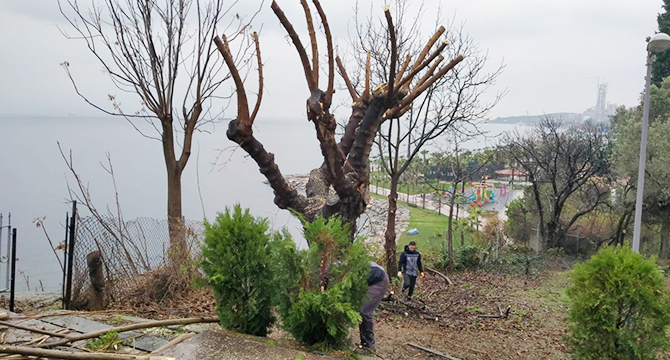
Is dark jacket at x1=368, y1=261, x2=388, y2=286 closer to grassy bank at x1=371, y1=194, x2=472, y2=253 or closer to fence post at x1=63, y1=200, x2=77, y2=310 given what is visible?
fence post at x1=63, y1=200, x2=77, y2=310

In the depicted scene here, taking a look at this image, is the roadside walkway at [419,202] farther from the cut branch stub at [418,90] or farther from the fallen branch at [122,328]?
the fallen branch at [122,328]

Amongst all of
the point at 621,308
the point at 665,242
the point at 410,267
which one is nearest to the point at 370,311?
the point at 621,308

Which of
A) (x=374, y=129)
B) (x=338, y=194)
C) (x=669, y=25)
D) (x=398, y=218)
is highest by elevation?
(x=669, y=25)

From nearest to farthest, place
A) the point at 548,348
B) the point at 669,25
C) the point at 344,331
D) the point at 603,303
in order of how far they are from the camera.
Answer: the point at 344,331
the point at 603,303
the point at 548,348
the point at 669,25

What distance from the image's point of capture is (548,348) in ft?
25.7

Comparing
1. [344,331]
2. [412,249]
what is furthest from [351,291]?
[412,249]

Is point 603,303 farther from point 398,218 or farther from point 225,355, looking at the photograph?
point 398,218

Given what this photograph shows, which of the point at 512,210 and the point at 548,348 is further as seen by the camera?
the point at 512,210

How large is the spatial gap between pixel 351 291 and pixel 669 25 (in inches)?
Answer: 982

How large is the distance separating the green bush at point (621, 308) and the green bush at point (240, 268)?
3669mm

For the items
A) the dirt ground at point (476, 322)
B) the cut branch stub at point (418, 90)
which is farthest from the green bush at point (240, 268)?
the cut branch stub at point (418, 90)

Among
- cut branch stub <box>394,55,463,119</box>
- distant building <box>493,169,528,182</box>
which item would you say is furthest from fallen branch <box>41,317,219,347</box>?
distant building <box>493,169,528,182</box>

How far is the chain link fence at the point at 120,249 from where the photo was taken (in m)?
6.58

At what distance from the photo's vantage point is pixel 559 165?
19.5 metres
